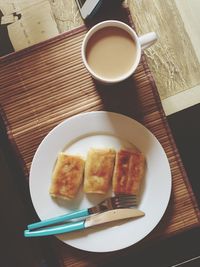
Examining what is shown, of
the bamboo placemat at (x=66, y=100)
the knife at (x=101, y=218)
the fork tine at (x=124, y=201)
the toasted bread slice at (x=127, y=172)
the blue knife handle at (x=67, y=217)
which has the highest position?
the bamboo placemat at (x=66, y=100)

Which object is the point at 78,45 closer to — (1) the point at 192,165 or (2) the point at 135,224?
(2) the point at 135,224

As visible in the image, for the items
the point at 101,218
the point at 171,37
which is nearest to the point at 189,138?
the point at 171,37

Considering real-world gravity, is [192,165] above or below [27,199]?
below

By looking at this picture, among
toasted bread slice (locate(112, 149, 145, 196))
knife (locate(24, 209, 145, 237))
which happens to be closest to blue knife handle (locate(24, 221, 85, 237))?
knife (locate(24, 209, 145, 237))

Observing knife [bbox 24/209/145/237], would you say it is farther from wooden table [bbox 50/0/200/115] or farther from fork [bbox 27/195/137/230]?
wooden table [bbox 50/0/200/115]

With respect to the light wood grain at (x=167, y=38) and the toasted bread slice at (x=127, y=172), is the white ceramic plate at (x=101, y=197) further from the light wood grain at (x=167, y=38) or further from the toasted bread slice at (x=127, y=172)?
the light wood grain at (x=167, y=38)

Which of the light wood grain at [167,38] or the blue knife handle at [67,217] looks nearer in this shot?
the blue knife handle at [67,217]

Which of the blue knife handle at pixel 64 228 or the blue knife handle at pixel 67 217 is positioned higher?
the blue knife handle at pixel 67 217

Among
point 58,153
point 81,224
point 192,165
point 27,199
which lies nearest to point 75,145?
point 58,153

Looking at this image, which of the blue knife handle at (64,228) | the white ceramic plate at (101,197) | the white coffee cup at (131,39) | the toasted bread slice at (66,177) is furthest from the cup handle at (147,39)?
the blue knife handle at (64,228)
